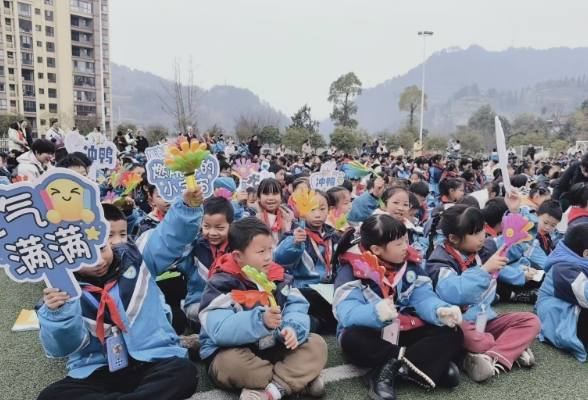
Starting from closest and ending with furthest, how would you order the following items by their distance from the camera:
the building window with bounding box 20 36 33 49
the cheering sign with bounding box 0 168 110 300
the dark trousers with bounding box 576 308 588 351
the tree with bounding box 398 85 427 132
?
1. the cheering sign with bounding box 0 168 110 300
2. the dark trousers with bounding box 576 308 588 351
3. the tree with bounding box 398 85 427 132
4. the building window with bounding box 20 36 33 49

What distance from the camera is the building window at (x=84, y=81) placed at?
47.1m

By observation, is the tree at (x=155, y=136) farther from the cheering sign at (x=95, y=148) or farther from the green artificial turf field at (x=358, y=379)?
the green artificial turf field at (x=358, y=379)

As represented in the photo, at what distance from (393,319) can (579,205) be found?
309cm

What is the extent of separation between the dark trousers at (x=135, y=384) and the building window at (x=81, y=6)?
53.0 metres

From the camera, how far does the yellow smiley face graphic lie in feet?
6.15

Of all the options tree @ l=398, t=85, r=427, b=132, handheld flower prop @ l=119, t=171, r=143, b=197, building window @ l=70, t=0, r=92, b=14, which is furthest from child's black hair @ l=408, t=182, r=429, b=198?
building window @ l=70, t=0, r=92, b=14

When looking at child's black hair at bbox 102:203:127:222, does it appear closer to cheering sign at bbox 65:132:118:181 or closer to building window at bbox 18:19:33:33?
cheering sign at bbox 65:132:118:181

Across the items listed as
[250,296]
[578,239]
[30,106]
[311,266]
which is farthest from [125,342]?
[30,106]

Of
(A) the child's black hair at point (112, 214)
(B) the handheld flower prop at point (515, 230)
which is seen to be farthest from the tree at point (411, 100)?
(A) the child's black hair at point (112, 214)

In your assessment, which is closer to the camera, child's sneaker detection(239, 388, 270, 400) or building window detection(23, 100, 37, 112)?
child's sneaker detection(239, 388, 270, 400)

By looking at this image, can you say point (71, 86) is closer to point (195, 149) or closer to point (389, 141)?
point (389, 141)

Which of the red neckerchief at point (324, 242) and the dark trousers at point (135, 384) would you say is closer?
the dark trousers at point (135, 384)

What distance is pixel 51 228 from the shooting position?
6.19 feet

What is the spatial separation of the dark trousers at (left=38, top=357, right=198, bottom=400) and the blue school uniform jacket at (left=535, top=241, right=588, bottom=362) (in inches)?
97.4
